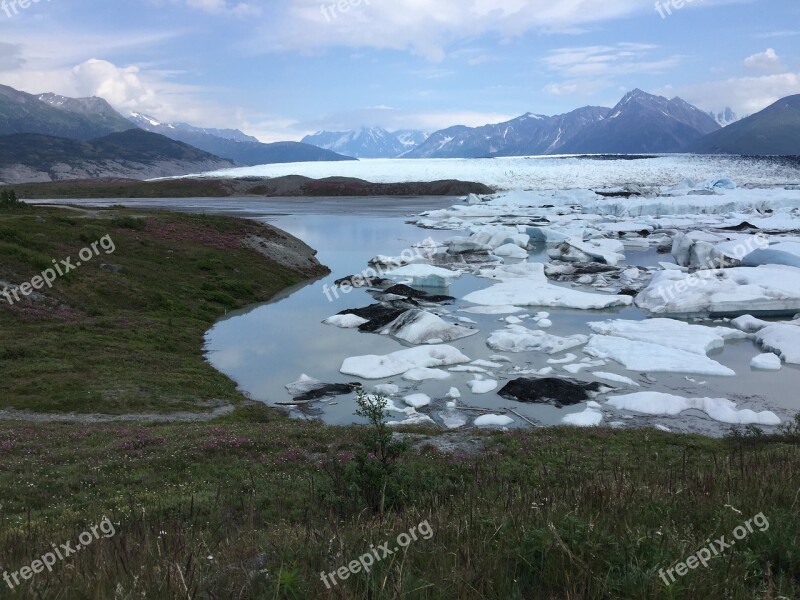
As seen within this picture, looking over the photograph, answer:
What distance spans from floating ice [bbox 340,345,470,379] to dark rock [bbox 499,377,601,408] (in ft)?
10.9

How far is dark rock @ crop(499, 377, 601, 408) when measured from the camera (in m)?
17.1

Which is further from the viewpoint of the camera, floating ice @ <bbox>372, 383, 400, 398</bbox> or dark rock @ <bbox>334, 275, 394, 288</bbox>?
dark rock @ <bbox>334, 275, 394, 288</bbox>

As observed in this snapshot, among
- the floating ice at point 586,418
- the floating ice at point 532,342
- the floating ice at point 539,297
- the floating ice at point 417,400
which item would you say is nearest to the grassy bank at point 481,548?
the floating ice at point 586,418

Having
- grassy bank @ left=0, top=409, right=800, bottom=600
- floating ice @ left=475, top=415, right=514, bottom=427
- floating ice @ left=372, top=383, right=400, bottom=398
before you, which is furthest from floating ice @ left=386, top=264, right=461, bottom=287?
grassy bank @ left=0, top=409, right=800, bottom=600

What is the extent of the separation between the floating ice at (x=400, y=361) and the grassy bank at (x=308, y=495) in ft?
14.9

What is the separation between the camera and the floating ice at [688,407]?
49.3ft

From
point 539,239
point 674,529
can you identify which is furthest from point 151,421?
point 539,239

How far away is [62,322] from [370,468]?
21.3 meters

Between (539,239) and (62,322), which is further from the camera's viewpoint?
(539,239)

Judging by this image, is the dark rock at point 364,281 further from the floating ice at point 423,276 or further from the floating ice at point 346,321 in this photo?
the floating ice at point 346,321

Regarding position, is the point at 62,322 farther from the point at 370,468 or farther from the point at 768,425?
the point at 768,425

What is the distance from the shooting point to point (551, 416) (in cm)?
1609

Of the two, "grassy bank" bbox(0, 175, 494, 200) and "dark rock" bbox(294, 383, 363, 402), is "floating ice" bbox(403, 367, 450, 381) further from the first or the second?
"grassy bank" bbox(0, 175, 494, 200)

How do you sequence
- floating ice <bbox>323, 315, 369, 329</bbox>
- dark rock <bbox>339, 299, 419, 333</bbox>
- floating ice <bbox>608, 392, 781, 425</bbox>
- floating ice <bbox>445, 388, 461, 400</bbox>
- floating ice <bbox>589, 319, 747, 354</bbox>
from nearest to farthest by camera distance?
floating ice <bbox>608, 392, 781, 425</bbox> → floating ice <bbox>445, 388, 461, 400</bbox> → floating ice <bbox>589, 319, 747, 354</bbox> → dark rock <bbox>339, 299, 419, 333</bbox> → floating ice <bbox>323, 315, 369, 329</bbox>
